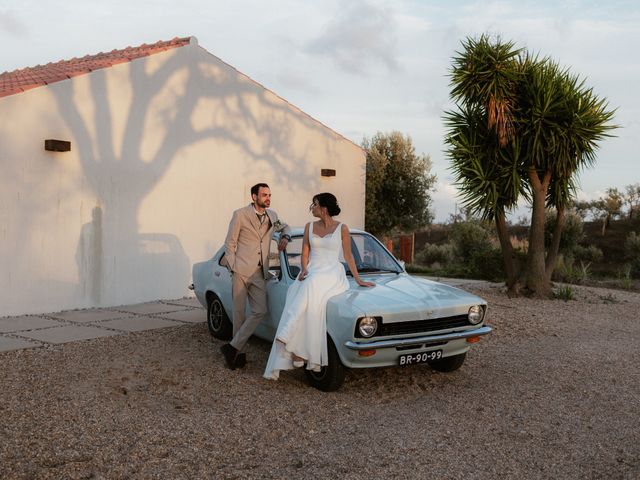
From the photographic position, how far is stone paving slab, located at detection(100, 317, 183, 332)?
29.9 ft

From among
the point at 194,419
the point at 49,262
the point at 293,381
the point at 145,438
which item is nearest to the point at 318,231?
the point at 293,381

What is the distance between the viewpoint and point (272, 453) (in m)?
4.57

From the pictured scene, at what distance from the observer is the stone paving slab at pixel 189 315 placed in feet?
32.4

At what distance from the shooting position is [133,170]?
38.2ft

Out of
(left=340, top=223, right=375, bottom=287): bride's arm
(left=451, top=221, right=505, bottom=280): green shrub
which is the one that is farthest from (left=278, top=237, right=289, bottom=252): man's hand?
(left=451, top=221, right=505, bottom=280): green shrub

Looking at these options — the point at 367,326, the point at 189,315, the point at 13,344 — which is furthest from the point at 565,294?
the point at 13,344

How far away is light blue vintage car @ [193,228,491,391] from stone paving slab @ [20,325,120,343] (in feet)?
8.65

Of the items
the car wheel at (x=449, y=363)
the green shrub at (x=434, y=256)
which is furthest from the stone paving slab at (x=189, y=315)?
the green shrub at (x=434, y=256)

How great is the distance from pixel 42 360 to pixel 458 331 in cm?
441

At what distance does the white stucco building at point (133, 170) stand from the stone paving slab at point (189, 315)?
1.45 metres

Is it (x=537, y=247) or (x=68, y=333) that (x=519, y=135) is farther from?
(x=68, y=333)

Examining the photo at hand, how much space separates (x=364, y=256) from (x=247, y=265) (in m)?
1.32

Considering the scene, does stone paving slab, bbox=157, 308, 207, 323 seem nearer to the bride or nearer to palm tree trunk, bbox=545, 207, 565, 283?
the bride

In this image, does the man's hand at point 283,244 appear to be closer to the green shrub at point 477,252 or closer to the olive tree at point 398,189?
the green shrub at point 477,252
